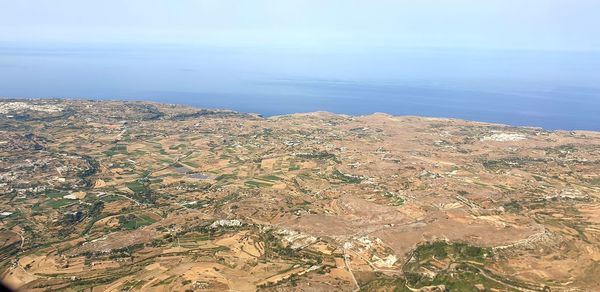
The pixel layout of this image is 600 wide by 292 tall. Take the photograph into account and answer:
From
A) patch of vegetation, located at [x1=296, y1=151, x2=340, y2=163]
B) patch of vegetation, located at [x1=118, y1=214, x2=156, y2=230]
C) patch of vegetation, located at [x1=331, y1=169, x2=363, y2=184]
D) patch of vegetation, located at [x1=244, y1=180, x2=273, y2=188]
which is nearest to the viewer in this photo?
patch of vegetation, located at [x1=118, y1=214, x2=156, y2=230]

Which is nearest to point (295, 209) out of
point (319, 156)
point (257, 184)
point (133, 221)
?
point (257, 184)

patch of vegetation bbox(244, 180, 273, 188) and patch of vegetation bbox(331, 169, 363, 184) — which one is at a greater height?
patch of vegetation bbox(331, 169, 363, 184)

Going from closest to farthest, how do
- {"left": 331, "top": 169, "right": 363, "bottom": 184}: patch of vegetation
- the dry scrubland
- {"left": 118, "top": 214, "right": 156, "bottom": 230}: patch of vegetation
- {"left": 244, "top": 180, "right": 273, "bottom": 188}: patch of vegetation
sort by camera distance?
the dry scrubland
{"left": 118, "top": 214, "right": 156, "bottom": 230}: patch of vegetation
{"left": 244, "top": 180, "right": 273, "bottom": 188}: patch of vegetation
{"left": 331, "top": 169, "right": 363, "bottom": 184}: patch of vegetation

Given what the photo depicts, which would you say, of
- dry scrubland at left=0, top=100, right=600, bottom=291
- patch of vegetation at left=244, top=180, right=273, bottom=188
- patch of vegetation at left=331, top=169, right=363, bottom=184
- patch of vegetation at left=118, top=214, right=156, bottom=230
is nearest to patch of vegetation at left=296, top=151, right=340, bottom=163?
dry scrubland at left=0, top=100, right=600, bottom=291

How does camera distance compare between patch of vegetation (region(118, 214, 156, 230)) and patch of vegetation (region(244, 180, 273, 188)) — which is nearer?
patch of vegetation (region(118, 214, 156, 230))

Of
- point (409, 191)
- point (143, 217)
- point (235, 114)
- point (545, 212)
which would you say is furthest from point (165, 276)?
point (235, 114)

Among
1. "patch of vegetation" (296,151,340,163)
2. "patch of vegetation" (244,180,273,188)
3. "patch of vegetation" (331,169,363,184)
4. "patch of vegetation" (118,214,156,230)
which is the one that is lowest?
"patch of vegetation" (118,214,156,230)

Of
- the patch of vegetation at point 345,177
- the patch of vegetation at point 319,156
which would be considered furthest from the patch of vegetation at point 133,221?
the patch of vegetation at point 319,156

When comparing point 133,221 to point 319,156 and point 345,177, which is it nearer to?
point 345,177

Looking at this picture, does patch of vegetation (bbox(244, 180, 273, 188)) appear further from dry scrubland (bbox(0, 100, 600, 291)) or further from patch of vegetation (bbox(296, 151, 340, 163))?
patch of vegetation (bbox(296, 151, 340, 163))
